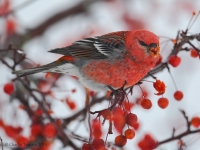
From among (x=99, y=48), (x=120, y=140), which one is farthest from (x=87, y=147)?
(x=99, y=48)

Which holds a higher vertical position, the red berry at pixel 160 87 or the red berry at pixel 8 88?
the red berry at pixel 160 87

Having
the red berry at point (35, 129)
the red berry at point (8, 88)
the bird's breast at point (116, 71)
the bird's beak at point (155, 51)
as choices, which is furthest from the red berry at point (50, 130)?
the bird's beak at point (155, 51)

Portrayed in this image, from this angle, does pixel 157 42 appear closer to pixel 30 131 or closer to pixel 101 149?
pixel 101 149

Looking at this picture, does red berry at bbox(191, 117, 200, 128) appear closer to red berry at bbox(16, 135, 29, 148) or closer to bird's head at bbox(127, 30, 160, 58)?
bird's head at bbox(127, 30, 160, 58)

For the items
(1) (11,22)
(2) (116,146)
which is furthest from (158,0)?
(2) (116,146)

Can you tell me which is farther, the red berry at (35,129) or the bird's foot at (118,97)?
the red berry at (35,129)

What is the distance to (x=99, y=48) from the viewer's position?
3486 millimetres

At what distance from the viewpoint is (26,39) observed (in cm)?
436

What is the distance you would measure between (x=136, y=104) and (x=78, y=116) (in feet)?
1.47

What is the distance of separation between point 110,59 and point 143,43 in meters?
0.31

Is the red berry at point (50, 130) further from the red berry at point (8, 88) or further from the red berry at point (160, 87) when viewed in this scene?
the red berry at point (160, 87)

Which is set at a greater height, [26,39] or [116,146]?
[26,39]

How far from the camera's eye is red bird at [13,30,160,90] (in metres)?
3.16

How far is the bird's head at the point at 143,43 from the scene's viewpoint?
3045 mm
